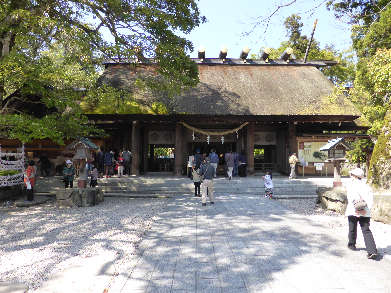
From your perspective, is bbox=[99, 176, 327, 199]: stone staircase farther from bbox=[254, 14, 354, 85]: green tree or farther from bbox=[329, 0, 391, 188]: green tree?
bbox=[254, 14, 354, 85]: green tree

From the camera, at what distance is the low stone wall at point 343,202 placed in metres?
6.66

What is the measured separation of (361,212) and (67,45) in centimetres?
1152

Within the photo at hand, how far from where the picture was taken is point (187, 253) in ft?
14.8

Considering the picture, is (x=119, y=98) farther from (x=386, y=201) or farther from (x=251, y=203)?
(x=386, y=201)

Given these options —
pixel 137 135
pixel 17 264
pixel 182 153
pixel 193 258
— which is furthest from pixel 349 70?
pixel 17 264

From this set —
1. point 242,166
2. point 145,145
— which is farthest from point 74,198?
point 242,166

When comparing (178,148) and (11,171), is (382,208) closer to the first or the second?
(178,148)

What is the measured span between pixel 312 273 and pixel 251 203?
5.61m

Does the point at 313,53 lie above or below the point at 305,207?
above

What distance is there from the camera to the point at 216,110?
1505 centimetres

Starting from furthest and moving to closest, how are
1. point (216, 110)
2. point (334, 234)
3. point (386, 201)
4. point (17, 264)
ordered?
1. point (216, 110)
2. point (386, 201)
3. point (334, 234)
4. point (17, 264)

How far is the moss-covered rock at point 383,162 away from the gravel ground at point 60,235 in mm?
6634

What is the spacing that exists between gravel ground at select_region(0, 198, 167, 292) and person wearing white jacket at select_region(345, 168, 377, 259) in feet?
12.8

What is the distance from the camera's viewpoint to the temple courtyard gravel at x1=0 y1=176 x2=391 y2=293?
343cm
